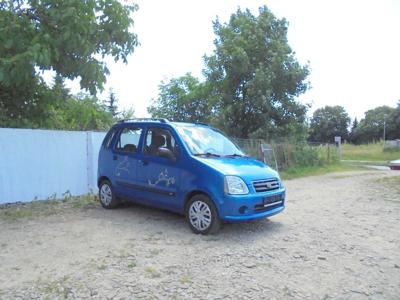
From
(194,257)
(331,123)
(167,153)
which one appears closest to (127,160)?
(167,153)

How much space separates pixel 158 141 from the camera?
7316 millimetres

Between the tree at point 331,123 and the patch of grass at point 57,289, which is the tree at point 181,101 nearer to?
the patch of grass at point 57,289

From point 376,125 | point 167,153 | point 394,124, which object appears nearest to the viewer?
point 167,153

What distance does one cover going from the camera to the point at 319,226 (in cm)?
716

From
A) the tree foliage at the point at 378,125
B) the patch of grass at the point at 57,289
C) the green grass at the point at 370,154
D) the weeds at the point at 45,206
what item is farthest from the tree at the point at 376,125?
the patch of grass at the point at 57,289

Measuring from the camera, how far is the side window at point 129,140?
7.74 m

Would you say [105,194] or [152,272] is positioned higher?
[105,194]

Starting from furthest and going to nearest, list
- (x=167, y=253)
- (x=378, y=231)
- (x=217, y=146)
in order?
(x=217, y=146), (x=378, y=231), (x=167, y=253)

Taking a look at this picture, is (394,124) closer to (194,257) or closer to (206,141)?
(206,141)

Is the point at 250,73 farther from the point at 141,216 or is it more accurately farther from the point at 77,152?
the point at 141,216

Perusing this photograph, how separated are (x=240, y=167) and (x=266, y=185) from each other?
0.54 metres

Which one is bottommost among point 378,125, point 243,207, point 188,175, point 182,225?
point 182,225

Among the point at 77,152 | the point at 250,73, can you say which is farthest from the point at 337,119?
the point at 77,152

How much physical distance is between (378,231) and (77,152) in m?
7.27
